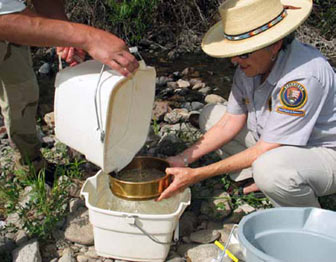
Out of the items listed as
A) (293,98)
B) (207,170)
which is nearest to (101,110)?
(207,170)

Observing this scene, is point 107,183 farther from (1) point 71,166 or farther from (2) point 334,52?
(2) point 334,52

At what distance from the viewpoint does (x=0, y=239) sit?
2.64 m

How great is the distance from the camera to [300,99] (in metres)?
2.42

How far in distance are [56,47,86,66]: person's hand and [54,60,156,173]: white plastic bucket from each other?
0.20 meters

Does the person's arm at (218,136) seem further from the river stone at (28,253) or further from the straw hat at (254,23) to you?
the river stone at (28,253)

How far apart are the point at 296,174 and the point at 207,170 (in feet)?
1.52

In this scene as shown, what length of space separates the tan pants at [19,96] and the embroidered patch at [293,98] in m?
1.50

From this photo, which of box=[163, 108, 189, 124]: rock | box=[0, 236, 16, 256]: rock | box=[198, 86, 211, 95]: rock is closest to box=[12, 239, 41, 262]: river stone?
box=[0, 236, 16, 256]: rock

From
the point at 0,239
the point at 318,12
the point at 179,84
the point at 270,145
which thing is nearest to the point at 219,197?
the point at 270,145

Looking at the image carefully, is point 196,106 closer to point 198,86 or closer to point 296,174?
point 198,86

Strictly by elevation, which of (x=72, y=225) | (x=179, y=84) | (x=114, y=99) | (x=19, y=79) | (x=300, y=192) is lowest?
(x=179, y=84)

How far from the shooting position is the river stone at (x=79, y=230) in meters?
2.73

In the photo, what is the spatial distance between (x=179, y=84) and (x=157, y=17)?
2142mm

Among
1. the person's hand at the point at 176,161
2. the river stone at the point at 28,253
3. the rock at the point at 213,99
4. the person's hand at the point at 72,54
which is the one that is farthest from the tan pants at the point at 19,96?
the rock at the point at 213,99
